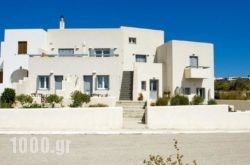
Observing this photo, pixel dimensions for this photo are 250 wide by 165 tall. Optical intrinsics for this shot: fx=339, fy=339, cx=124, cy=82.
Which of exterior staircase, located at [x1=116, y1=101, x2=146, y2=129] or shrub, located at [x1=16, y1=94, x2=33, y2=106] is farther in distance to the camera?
shrub, located at [x1=16, y1=94, x2=33, y2=106]

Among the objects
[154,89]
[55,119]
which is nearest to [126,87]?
[154,89]

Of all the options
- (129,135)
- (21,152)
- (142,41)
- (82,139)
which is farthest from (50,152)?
(142,41)

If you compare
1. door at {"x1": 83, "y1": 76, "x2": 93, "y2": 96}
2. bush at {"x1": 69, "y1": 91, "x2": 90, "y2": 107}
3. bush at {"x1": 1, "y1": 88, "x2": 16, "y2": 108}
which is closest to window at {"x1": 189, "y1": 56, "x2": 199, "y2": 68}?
door at {"x1": 83, "y1": 76, "x2": 93, "y2": 96}

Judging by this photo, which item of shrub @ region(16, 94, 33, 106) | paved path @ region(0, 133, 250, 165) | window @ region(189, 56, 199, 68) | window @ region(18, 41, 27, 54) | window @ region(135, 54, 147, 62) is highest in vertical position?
window @ region(18, 41, 27, 54)

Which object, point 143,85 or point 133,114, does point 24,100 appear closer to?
point 133,114

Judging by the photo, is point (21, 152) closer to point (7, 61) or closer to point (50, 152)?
point (50, 152)

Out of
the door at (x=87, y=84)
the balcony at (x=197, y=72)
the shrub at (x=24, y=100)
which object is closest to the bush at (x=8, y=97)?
the shrub at (x=24, y=100)

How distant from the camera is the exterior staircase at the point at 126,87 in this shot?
31531mm

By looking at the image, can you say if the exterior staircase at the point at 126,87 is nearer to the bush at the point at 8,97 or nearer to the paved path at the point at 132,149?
the bush at the point at 8,97

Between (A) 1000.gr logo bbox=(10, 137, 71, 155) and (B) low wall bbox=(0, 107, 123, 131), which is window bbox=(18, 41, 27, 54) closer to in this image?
(B) low wall bbox=(0, 107, 123, 131)

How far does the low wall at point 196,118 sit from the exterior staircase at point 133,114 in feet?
4.02

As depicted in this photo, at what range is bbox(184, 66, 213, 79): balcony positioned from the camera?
112 ft

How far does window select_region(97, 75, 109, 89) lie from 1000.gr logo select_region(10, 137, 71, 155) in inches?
579

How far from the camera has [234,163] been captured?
37.9ft
